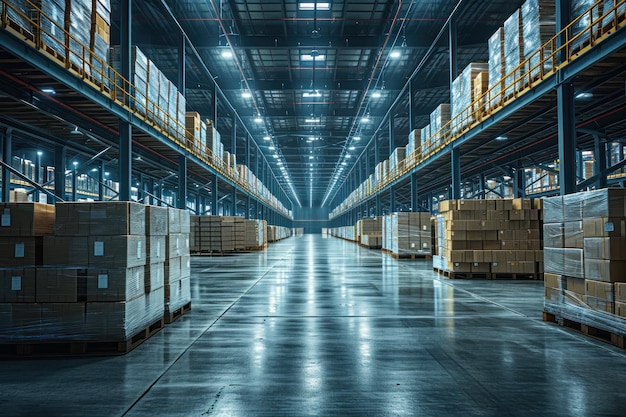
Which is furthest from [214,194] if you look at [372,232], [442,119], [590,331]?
[590,331]

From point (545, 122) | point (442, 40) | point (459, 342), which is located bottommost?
point (459, 342)

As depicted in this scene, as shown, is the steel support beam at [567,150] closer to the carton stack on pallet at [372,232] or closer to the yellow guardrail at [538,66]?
the yellow guardrail at [538,66]

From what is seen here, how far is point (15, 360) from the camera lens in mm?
4602

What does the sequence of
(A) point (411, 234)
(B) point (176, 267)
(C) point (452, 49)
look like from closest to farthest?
1. (B) point (176, 267)
2. (C) point (452, 49)
3. (A) point (411, 234)

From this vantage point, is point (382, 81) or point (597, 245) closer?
point (597, 245)

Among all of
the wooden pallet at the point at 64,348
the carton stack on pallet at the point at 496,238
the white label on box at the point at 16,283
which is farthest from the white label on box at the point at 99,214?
the carton stack on pallet at the point at 496,238

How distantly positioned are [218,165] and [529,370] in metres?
18.3

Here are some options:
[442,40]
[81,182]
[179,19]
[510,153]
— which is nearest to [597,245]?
[510,153]

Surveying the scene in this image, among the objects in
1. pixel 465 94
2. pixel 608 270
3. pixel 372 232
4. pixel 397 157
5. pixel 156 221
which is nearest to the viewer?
pixel 608 270

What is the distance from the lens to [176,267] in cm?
667

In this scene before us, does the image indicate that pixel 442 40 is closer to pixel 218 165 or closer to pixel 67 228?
pixel 218 165

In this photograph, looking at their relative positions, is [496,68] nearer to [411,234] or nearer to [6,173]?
[411,234]

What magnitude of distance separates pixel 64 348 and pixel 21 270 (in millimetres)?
1013

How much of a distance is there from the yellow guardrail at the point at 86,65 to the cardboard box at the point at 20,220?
10.7 ft
